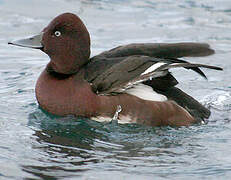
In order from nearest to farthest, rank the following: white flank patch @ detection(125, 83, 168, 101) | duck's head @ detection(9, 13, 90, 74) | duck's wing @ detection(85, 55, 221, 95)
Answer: duck's wing @ detection(85, 55, 221, 95) < white flank patch @ detection(125, 83, 168, 101) < duck's head @ detection(9, 13, 90, 74)

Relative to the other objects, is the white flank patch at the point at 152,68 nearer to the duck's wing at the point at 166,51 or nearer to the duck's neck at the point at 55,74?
the duck's wing at the point at 166,51

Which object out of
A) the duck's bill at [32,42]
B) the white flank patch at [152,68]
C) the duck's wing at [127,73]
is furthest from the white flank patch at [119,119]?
the duck's bill at [32,42]

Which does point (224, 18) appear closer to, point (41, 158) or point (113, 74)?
point (113, 74)

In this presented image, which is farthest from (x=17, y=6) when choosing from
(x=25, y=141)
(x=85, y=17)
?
(x=25, y=141)

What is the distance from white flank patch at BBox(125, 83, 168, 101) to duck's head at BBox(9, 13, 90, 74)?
63 centimetres

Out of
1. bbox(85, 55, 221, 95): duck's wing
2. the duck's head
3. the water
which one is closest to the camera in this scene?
the water

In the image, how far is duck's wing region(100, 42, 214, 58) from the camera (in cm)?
684

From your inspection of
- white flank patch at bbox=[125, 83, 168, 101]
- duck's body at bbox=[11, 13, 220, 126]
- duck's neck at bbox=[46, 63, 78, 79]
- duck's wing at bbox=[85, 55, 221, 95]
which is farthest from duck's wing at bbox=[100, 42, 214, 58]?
duck's neck at bbox=[46, 63, 78, 79]

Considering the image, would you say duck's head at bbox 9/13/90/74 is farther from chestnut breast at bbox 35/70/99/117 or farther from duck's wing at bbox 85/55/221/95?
duck's wing at bbox 85/55/221/95

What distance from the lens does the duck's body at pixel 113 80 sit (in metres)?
6.49

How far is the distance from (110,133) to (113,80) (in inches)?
21.6

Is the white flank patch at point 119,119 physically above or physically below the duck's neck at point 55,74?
below

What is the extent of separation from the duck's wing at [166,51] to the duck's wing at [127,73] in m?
0.27

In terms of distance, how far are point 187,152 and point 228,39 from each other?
16.9 feet
